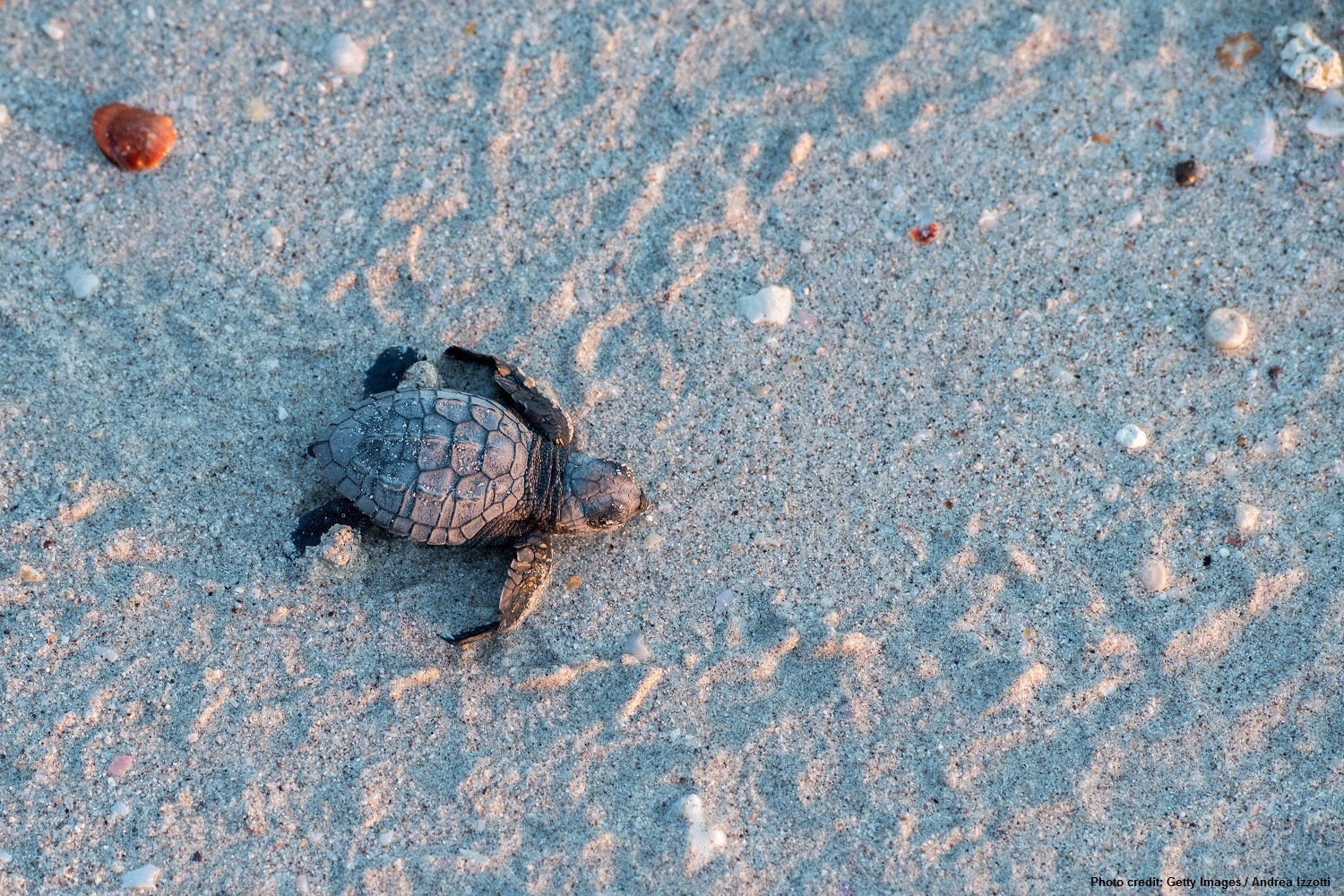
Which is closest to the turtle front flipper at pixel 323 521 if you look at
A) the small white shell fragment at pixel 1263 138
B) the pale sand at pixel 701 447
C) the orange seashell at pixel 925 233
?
the pale sand at pixel 701 447

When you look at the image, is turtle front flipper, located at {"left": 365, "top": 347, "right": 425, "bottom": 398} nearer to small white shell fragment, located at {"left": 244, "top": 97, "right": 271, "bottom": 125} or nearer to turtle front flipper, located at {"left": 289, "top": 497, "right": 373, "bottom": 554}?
turtle front flipper, located at {"left": 289, "top": 497, "right": 373, "bottom": 554}

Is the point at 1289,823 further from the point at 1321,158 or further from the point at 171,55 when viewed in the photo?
the point at 171,55

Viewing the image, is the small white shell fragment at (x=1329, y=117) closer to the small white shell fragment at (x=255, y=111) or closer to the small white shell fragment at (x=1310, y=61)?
the small white shell fragment at (x=1310, y=61)

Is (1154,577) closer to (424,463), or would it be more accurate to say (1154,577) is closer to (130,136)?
(424,463)

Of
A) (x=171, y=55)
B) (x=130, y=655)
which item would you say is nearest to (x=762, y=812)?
(x=130, y=655)

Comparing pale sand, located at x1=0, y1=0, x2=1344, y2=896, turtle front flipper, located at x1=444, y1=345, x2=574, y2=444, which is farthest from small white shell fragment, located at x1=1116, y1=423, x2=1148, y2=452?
turtle front flipper, located at x1=444, y1=345, x2=574, y2=444
